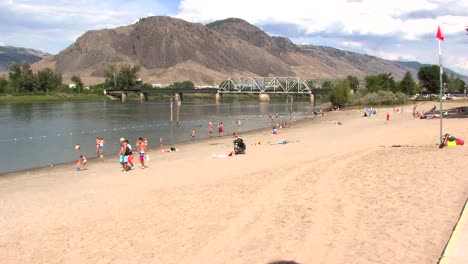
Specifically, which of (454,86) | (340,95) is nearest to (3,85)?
(340,95)

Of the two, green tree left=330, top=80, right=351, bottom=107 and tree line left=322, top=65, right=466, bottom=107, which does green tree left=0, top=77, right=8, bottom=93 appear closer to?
tree line left=322, top=65, right=466, bottom=107

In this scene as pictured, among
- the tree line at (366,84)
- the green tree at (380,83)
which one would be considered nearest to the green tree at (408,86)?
the tree line at (366,84)

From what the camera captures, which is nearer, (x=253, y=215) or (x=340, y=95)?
(x=253, y=215)

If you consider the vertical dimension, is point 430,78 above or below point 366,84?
above

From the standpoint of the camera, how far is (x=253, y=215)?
44.7 ft

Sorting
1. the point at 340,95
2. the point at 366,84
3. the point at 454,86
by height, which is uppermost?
the point at 454,86

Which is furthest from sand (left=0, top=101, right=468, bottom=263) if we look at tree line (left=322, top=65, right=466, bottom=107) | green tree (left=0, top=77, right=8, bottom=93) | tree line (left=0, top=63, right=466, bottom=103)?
green tree (left=0, top=77, right=8, bottom=93)

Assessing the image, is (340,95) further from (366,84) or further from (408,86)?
(408,86)

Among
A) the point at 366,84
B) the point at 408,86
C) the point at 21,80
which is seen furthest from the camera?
the point at 21,80

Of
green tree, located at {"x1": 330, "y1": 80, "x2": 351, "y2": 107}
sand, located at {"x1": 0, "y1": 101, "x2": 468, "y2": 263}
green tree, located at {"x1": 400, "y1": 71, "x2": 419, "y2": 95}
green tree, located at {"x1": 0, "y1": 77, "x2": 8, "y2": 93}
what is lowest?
sand, located at {"x1": 0, "y1": 101, "x2": 468, "y2": 263}

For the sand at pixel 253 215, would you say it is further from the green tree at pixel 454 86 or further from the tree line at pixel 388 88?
the green tree at pixel 454 86

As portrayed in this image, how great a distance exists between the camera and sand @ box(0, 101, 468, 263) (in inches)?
430

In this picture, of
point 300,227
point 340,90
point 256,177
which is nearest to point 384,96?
point 340,90

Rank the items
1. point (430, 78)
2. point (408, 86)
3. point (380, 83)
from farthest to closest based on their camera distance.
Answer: point (430, 78) < point (380, 83) < point (408, 86)
